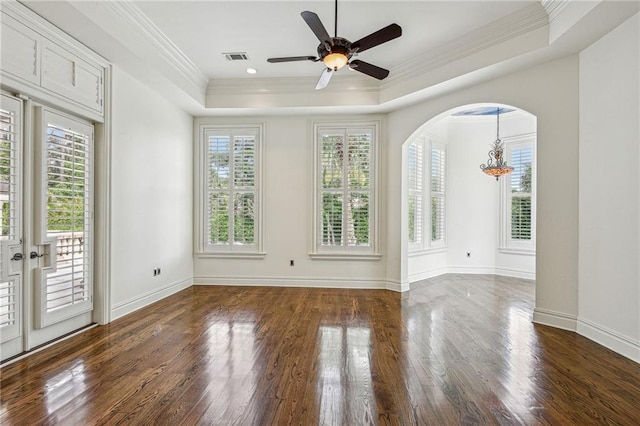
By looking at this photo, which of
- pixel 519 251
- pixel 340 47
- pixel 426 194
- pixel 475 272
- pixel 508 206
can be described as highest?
pixel 340 47

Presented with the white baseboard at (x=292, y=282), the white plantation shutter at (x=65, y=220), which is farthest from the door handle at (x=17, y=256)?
the white baseboard at (x=292, y=282)

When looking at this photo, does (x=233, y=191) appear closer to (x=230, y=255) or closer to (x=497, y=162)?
(x=230, y=255)

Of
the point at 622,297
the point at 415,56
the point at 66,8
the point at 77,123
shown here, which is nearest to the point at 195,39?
the point at 66,8

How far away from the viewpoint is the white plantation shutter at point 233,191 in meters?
5.76

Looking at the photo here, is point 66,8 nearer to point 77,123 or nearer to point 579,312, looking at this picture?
point 77,123

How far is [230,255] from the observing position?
Answer: 5742mm

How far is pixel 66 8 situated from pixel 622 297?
5648 mm

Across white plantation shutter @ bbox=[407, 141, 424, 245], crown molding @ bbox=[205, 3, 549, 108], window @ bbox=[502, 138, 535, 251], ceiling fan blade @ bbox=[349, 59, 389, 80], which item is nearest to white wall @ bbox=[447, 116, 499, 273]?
window @ bbox=[502, 138, 535, 251]

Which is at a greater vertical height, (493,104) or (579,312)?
(493,104)

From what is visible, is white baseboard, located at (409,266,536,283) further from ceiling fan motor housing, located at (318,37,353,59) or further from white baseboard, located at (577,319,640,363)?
ceiling fan motor housing, located at (318,37,353,59)

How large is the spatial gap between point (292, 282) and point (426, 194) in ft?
10.8

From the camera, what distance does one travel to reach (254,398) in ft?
7.08

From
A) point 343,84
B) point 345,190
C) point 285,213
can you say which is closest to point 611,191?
point 345,190

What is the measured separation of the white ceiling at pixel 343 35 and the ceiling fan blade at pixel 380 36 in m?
0.67
